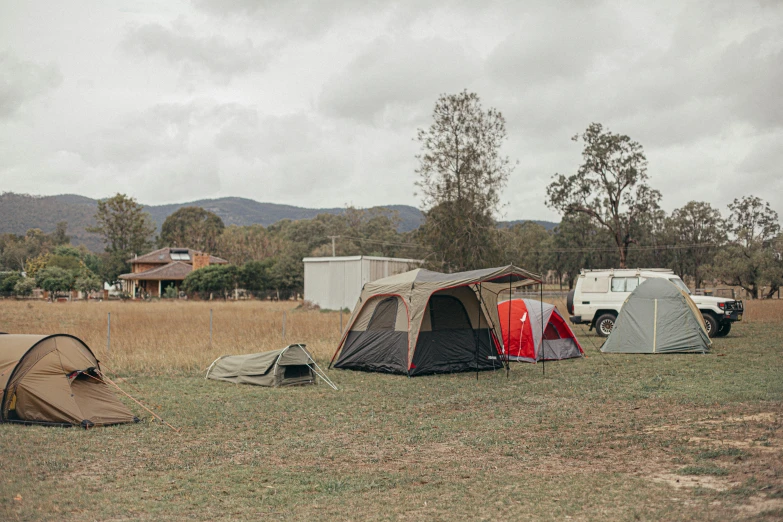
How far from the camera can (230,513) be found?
5.57m

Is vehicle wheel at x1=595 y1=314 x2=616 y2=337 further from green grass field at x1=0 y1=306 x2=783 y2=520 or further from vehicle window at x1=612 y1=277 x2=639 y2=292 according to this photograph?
green grass field at x1=0 y1=306 x2=783 y2=520

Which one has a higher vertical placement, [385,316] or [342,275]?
[342,275]

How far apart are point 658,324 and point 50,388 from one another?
14.1 m

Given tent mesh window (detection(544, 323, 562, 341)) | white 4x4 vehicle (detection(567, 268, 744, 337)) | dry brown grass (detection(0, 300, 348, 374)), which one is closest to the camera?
dry brown grass (detection(0, 300, 348, 374))

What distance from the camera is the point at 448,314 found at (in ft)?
47.5

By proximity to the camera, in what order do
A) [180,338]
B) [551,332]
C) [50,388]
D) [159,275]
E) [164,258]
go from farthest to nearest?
1. [164,258]
2. [159,275]
3. [180,338]
4. [551,332]
5. [50,388]

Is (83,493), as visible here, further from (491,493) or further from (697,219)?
(697,219)

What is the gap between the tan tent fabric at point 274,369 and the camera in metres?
12.3

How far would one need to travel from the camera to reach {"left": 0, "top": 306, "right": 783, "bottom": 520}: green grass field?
562 centimetres

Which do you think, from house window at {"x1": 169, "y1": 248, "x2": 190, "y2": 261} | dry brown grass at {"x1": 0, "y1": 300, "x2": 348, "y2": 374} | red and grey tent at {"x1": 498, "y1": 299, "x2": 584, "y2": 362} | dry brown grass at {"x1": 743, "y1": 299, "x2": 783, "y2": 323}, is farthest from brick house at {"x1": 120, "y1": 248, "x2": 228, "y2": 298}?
red and grey tent at {"x1": 498, "y1": 299, "x2": 584, "y2": 362}

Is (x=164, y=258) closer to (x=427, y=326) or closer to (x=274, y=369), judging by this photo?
(x=427, y=326)

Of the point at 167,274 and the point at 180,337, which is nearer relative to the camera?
the point at 180,337

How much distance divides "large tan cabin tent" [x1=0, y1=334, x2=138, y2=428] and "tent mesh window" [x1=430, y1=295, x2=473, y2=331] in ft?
21.9

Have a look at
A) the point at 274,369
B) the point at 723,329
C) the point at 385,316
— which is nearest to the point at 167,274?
the point at 723,329
